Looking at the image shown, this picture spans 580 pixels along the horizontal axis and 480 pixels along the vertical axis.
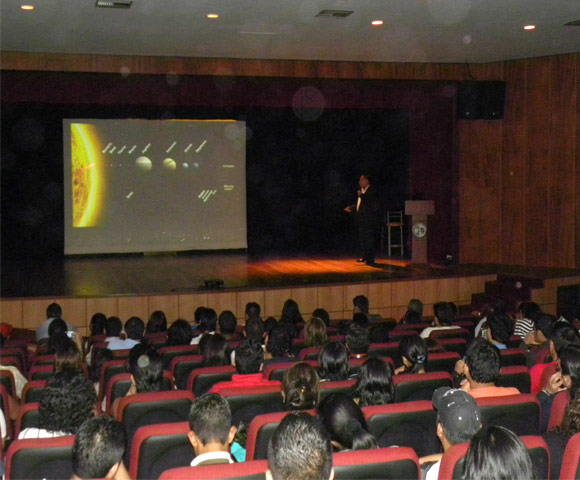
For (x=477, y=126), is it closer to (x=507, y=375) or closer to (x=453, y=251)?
(x=453, y=251)

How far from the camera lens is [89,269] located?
12.0 meters

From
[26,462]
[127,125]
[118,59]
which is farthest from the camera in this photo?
[127,125]

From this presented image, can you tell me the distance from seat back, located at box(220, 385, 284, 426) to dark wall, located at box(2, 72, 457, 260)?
773 centimetres

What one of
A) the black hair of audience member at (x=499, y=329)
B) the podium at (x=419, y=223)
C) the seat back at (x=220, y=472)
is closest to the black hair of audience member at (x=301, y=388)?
the seat back at (x=220, y=472)

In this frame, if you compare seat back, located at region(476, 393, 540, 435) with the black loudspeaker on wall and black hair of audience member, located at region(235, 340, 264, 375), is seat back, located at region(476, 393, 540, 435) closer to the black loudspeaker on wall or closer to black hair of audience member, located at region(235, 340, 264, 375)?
black hair of audience member, located at region(235, 340, 264, 375)

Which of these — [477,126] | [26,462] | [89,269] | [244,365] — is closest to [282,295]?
[89,269]

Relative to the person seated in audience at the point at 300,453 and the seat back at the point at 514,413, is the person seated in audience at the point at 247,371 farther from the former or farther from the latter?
the person seated in audience at the point at 300,453

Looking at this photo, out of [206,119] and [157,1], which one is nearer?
[157,1]

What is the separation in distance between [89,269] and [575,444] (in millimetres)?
10410

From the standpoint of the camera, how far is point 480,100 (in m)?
11.4

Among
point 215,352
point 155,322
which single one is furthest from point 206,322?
point 215,352

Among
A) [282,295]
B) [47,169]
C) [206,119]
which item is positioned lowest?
[282,295]

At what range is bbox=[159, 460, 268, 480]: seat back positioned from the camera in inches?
83.0

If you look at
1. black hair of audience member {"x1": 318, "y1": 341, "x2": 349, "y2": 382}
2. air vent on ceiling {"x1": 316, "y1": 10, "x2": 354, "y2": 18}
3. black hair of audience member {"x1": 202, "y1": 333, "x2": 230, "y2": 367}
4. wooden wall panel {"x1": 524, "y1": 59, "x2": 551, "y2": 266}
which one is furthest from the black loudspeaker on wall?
black hair of audience member {"x1": 318, "y1": 341, "x2": 349, "y2": 382}
